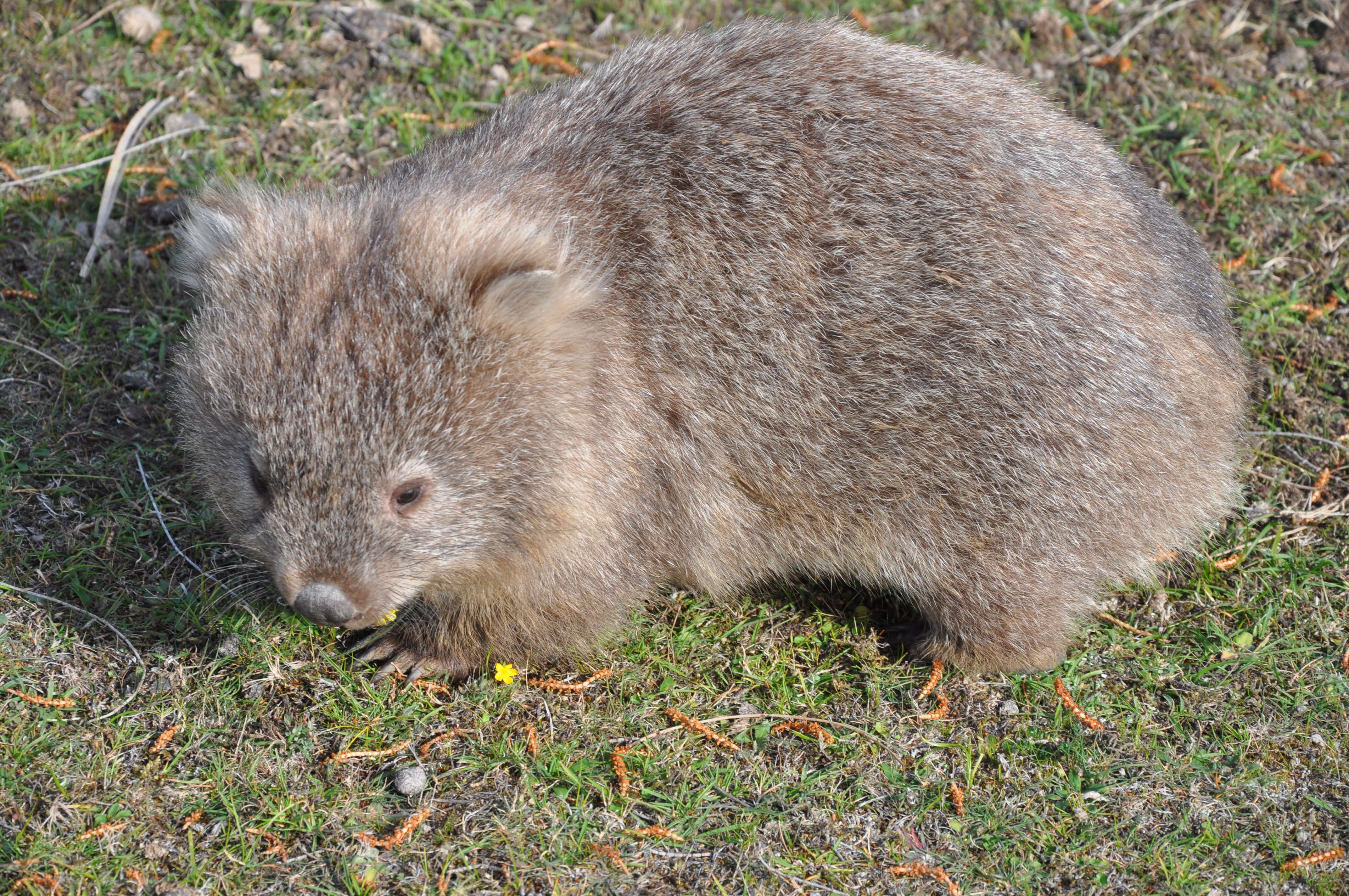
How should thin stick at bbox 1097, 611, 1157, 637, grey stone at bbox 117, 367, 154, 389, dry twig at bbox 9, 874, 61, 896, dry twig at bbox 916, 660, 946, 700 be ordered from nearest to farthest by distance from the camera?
dry twig at bbox 9, 874, 61, 896 < dry twig at bbox 916, 660, 946, 700 < thin stick at bbox 1097, 611, 1157, 637 < grey stone at bbox 117, 367, 154, 389

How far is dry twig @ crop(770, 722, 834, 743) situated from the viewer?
4.31 meters

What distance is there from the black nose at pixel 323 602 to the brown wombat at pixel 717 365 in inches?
0.4

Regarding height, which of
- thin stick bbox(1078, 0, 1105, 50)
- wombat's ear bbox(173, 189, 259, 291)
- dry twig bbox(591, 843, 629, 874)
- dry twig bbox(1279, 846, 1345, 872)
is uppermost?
thin stick bbox(1078, 0, 1105, 50)

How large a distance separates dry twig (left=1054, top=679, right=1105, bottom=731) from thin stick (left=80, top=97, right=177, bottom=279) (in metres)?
4.59

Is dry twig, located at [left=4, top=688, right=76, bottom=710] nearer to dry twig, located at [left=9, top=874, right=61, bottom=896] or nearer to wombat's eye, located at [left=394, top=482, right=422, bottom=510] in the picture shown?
dry twig, located at [left=9, top=874, right=61, bottom=896]

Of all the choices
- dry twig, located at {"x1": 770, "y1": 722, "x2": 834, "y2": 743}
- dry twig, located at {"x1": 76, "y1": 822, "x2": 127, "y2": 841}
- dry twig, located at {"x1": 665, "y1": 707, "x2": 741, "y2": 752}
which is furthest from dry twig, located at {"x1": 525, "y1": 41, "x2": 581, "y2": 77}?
dry twig, located at {"x1": 76, "y1": 822, "x2": 127, "y2": 841}

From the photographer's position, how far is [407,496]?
375 cm

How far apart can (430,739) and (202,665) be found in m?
0.89

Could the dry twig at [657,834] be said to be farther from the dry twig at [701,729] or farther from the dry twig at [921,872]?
the dry twig at [921,872]

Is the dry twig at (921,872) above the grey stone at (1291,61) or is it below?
below

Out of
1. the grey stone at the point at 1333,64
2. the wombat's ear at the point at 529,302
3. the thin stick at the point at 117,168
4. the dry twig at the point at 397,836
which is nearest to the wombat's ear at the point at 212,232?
the wombat's ear at the point at 529,302

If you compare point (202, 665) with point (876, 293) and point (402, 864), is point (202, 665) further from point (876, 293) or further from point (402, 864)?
point (876, 293)

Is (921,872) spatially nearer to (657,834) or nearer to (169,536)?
(657,834)

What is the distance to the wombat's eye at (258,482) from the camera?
3.75 meters
